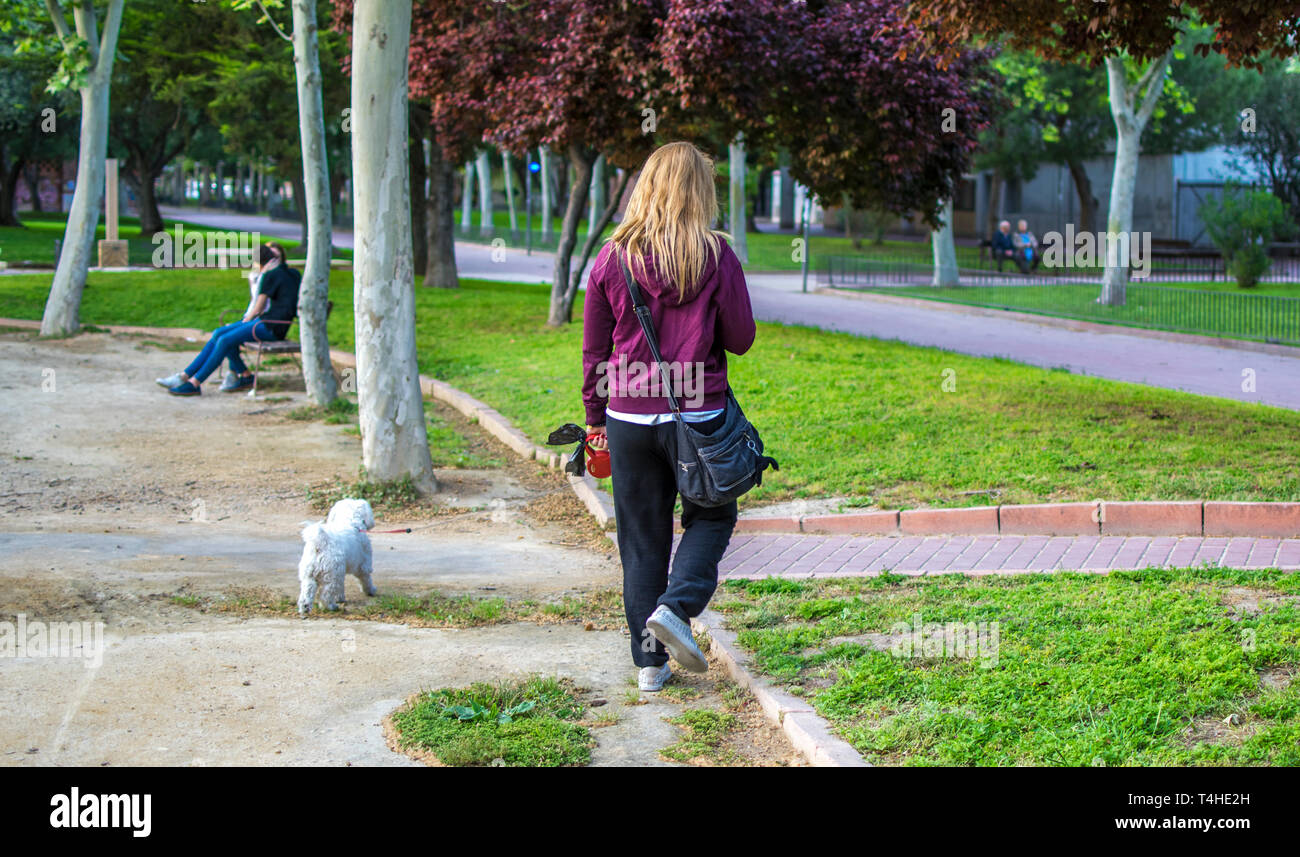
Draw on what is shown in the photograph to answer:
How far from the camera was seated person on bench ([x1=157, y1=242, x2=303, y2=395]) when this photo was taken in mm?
12836

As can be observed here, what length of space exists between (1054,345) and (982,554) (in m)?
11.9

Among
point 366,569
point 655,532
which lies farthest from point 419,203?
point 655,532

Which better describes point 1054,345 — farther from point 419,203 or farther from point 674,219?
point 674,219

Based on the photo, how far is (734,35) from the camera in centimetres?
1332

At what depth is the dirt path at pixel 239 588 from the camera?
4.35 m

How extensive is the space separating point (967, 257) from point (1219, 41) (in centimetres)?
3173

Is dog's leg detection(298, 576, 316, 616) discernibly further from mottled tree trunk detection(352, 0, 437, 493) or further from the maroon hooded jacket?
mottled tree trunk detection(352, 0, 437, 493)

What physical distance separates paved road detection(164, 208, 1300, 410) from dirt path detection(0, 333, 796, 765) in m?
7.98

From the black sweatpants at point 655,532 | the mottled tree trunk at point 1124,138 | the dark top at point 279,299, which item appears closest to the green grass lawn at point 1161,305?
the mottled tree trunk at point 1124,138

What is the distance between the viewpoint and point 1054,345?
18.0m

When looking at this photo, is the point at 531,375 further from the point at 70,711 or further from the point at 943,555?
the point at 70,711

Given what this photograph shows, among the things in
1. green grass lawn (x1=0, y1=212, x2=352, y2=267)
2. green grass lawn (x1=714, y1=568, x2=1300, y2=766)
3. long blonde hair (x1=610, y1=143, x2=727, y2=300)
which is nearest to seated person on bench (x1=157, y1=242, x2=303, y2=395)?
green grass lawn (x1=714, y1=568, x2=1300, y2=766)
